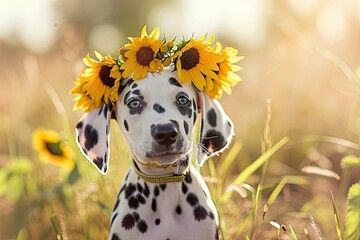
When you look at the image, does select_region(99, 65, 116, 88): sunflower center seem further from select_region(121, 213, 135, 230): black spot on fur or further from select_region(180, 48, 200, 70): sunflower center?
select_region(121, 213, 135, 230): black spot on fur

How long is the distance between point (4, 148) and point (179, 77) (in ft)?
16.1

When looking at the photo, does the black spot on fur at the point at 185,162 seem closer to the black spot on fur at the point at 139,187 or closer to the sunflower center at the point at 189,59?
the black spot on fur at the point at 139,187

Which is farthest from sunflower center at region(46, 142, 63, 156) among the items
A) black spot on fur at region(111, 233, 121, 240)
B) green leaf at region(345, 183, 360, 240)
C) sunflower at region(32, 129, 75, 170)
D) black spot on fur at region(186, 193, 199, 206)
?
green leaf at region(345, 183, 360, 240)

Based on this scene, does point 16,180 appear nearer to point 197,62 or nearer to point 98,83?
point 98,83

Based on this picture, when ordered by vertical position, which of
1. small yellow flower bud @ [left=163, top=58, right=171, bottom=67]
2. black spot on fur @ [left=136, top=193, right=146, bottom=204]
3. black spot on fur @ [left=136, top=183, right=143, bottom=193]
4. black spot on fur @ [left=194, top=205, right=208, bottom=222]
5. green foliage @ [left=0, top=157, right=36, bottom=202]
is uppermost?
small yellow flower bud @ [left=163, top=58, right=171, bottom=67]

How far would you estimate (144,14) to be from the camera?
1755 cm

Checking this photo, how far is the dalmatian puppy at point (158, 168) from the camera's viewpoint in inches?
146

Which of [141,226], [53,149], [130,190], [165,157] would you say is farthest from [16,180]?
[165,157]

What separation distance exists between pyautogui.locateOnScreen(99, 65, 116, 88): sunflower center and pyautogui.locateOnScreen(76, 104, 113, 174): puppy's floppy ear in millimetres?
125

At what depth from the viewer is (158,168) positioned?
3.84 metres

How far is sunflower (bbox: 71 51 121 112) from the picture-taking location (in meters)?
3.88

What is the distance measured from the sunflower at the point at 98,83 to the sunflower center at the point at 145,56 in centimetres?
13

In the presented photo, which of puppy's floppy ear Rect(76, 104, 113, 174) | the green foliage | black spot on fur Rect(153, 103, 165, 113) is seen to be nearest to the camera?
black spot on fur Rect(153, 103, 165, 113)

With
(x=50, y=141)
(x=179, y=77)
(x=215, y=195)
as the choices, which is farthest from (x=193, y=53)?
(x=50, y=141)
